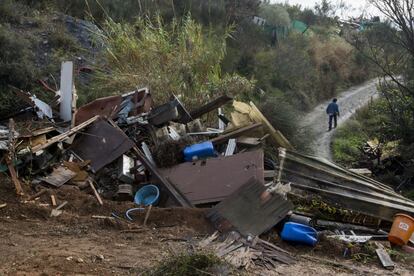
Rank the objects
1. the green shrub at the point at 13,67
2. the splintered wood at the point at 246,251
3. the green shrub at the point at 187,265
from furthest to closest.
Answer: the green shrub at the point at 13,67, the splintered wood at the point at 246,251, the green shrub at the point at 187,265

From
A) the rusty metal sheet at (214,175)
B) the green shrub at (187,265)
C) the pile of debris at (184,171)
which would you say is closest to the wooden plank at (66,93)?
the pile of debris at (184,171)

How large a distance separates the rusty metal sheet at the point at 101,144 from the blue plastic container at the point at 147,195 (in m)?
0.80

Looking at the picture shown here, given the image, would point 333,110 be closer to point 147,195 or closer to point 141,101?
point 141,101

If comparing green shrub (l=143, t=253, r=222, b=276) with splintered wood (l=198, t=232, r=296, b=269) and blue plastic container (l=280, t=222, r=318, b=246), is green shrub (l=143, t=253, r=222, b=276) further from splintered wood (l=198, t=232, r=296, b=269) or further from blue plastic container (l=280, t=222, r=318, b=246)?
blue plastic container (l=280, t=222, r=318, b=246)

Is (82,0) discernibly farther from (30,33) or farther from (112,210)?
(112,210)

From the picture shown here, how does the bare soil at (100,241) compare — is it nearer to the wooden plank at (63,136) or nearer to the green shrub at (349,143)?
the wooden plank at (63,136)

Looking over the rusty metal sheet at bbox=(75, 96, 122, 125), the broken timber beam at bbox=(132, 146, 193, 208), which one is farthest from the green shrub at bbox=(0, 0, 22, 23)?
the broken timber beam at bbox=(132, 146, 193, 208)

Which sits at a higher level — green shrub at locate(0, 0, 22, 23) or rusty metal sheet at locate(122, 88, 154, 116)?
green shrub at locate(0, 0, 22, 23)

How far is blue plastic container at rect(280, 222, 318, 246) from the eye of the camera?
6191mm

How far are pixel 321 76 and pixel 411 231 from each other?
21.1 meters

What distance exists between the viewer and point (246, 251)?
5.61 meters

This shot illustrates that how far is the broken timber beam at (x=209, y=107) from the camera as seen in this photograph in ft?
31.4

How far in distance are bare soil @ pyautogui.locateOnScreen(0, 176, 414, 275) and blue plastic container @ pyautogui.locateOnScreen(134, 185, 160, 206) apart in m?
0.48

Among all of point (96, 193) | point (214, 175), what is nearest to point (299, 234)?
point (214, 175)
